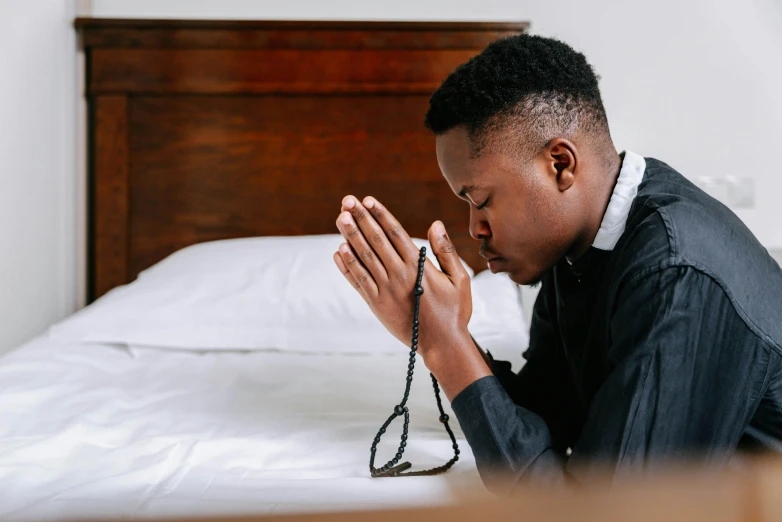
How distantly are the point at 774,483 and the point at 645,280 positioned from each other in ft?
1.67

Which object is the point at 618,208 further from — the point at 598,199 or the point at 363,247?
the point at 363,247

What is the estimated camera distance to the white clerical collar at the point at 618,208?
833 millimetres

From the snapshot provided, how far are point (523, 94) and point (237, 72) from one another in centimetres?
147

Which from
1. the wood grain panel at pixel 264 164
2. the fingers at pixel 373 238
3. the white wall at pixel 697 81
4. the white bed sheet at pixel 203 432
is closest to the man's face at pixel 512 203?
the fingers at pixel 373 238

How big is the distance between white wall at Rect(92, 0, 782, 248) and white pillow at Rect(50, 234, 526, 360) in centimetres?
81

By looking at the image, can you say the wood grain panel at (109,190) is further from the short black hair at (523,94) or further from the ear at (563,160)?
the ear at (563,160)

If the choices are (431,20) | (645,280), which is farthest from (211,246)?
(645,280)

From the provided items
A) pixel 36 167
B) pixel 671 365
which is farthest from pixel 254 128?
pixel 671 365

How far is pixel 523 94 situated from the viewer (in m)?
0.82

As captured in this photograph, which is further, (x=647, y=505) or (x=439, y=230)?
(x=439, y=230)

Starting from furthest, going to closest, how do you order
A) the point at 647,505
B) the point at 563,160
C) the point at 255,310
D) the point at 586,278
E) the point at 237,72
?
the point at 237,72
the point at 255,310
the point at 586,278
the point at 563,160
the point at 647,505

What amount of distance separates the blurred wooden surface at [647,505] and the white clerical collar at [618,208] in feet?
2.14

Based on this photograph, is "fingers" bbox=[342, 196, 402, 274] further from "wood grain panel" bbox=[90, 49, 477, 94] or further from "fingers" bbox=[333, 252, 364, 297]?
"wood grain panel" bbox=[90, 49, 477, 94]

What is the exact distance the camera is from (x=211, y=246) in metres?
1.88
